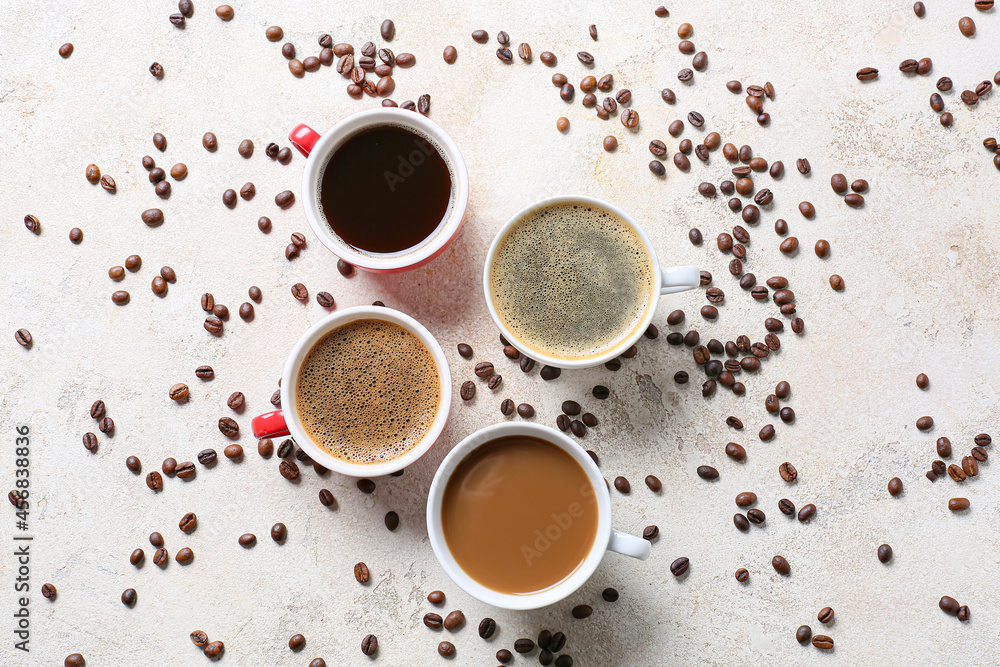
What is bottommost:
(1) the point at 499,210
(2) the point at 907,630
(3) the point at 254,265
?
(2) the point at 907,630

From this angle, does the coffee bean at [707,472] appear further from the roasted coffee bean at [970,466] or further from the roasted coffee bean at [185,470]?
the roasted coffee bean at [185,470]

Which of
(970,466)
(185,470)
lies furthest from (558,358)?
(970,466)

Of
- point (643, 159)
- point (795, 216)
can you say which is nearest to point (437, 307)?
point (643, 159)

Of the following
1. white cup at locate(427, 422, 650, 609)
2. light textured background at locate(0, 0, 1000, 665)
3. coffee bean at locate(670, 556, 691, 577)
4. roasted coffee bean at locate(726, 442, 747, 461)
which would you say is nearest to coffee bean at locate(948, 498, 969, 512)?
light textured background at locate(0, 0, 1000, 665)

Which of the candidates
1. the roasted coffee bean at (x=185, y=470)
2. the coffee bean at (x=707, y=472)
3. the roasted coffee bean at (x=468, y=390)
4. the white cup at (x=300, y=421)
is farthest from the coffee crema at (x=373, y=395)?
the coffee bean at (x=707, y=472)

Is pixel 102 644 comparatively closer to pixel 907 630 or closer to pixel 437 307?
pixel 437 307

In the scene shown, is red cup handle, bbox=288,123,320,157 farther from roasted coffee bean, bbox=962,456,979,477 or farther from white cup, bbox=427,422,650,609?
roasted coffee bean, bbox=962,456,979,477
